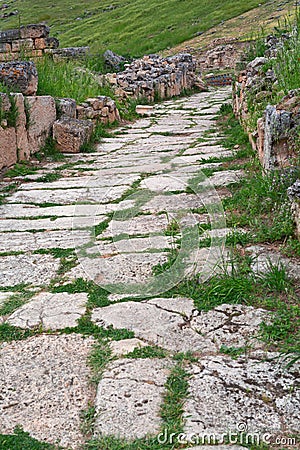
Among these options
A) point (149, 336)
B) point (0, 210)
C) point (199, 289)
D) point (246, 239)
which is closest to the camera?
point (149, 336)

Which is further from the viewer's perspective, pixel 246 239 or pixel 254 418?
pixel 246 239

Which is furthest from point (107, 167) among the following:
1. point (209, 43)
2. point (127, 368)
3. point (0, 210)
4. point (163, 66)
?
point (209, 43)

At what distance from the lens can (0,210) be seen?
4.45 metres

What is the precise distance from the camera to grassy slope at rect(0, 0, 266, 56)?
87.5 ft

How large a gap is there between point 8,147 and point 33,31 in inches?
309

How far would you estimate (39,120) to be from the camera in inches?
254

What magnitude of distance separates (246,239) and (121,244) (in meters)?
0.83

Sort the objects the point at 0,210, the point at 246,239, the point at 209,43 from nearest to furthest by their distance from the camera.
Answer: the point at 246,239 → the point at 0,210 → the point at 209,43

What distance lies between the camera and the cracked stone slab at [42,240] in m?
3.54

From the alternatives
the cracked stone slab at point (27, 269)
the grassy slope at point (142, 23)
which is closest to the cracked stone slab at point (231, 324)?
the cracked stone slab at point (27, 269)

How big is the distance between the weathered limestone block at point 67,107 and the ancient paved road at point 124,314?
2.25 meters

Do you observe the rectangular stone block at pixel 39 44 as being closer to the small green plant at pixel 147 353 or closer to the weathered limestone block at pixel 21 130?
the weathered limestone block at pixel 21 130

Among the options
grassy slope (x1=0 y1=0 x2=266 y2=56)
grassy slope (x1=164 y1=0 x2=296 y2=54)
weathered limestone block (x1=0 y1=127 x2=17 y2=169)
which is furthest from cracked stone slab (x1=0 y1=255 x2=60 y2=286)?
grassy slope (x1=164 y1=0 x2=296 y2=54)

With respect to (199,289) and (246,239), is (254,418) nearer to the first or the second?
(199,289)
